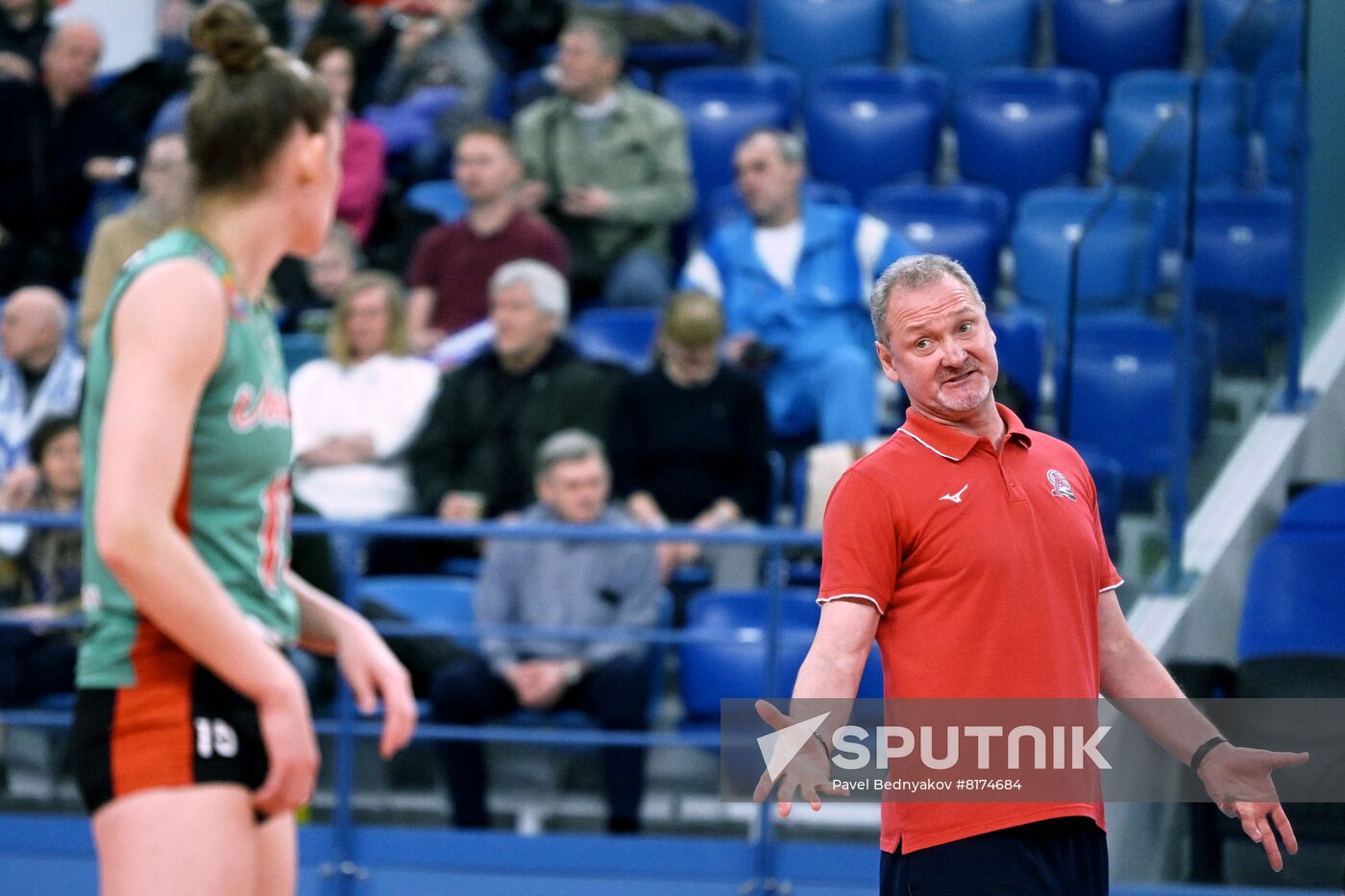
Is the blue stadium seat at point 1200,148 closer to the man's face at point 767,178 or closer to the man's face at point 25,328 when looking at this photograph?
the man's face at point 767,178

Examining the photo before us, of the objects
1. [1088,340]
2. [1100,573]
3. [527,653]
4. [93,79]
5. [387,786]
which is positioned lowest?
[387,786]

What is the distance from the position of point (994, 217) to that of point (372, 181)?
265 centimetres

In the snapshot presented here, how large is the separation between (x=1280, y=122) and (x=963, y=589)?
4499 millimetres

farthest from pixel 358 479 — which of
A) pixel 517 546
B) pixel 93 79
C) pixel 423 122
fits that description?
pixel 93 79

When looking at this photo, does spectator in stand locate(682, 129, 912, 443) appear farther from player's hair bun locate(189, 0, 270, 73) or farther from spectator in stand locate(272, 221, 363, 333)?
player's hair bun locate(189, 0, 270, 73)

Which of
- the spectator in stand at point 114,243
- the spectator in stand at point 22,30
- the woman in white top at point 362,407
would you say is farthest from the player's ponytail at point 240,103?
the spectator in stand at point 22,30

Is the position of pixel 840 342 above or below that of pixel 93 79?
below

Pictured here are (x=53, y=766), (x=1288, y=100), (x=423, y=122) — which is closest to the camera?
(x=53, y=766)

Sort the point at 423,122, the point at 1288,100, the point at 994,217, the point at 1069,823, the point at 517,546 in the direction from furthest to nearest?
the point at 423,122, the point at 994,217, the point at 1288,100, the point at 517,546, the point at 1069,823

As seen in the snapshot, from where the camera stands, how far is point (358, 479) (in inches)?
250

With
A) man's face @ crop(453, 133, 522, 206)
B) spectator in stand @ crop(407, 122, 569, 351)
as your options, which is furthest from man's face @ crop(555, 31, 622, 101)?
man's face @ crop(453, 133, 522, 206)

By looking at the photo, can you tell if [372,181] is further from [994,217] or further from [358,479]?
[994,217]

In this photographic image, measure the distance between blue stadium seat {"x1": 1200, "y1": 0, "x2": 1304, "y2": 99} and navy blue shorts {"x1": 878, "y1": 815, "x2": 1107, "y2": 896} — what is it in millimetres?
4310

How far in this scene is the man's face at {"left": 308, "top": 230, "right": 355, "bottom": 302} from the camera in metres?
7.32
